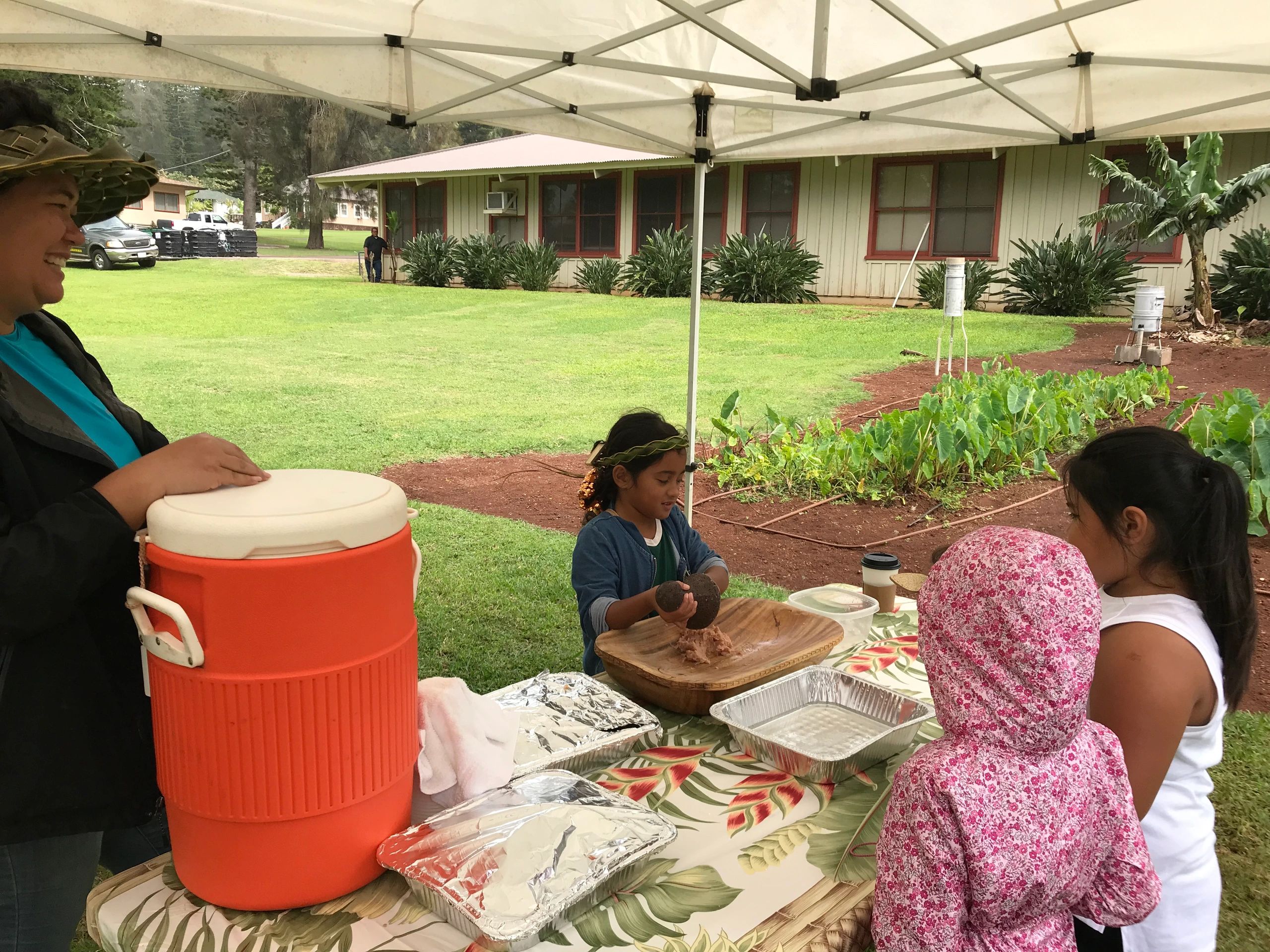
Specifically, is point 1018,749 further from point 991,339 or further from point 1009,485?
point 991,339

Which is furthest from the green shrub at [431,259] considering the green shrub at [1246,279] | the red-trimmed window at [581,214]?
the green shrub at [1246,279]

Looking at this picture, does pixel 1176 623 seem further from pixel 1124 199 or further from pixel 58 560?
pixel 1124 199

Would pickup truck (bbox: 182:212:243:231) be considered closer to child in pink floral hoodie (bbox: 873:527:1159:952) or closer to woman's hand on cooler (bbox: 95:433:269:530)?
woman's hand on cooler (bbox: 95:433:269:530)

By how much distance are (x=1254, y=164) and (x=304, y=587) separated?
17.1 m

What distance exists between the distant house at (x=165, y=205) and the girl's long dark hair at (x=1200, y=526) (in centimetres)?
5282

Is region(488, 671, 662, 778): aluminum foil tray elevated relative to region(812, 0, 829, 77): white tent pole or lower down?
lower down

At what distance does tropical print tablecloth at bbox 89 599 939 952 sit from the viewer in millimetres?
1226

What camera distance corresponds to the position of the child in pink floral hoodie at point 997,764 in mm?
1145

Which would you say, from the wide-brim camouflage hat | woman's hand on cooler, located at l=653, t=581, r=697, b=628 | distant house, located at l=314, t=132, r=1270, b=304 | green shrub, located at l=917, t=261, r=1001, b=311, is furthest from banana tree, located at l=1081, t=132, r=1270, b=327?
the wide-brim camouflage hat

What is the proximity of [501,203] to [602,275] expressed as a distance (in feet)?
11.4

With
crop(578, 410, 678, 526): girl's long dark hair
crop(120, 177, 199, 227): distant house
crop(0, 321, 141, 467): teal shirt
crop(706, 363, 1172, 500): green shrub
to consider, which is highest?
crop(120, 177, 199, 227): distant house

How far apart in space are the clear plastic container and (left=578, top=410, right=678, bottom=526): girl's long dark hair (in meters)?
0.59

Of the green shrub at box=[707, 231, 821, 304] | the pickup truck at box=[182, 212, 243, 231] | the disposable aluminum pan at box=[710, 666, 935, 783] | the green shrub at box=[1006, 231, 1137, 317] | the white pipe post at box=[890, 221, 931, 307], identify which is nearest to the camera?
the disposable aluminum pan at box=[710, 666, 935, 783]

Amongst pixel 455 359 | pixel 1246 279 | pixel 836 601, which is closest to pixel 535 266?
pixel 455 359
